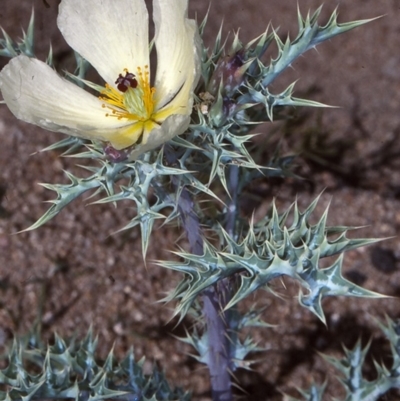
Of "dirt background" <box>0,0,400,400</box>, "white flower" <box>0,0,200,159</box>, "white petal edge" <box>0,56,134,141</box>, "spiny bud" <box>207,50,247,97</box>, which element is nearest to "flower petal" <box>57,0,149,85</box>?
"white flower" <box>0,0,200,159</box>

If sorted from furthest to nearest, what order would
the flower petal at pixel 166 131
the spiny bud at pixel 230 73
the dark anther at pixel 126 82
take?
1. the dark anther at pixel 126 82
2. the spiny bud at pixel 230 73
3. the flower petal at pixel 166 131

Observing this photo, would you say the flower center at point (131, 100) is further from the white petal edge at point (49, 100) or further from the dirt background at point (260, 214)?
the dirt background at point (260, 214)

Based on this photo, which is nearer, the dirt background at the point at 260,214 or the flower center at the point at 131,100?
the flower center at the point at 131,100

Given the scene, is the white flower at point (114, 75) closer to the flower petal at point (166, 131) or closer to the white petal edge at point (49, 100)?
the white petal edge at point (49, 100)

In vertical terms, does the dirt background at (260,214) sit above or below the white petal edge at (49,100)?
below

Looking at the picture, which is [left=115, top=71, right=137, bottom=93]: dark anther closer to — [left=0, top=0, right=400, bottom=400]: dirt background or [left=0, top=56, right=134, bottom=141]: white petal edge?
[left=0, top=56, right=134, bottom=141]: white petal edge

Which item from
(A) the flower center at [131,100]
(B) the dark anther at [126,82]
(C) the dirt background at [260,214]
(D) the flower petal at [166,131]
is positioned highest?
(D) the flower petal at [166,131]

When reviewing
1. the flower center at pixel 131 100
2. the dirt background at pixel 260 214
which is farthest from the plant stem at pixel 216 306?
the dirt background at pixel 260 214

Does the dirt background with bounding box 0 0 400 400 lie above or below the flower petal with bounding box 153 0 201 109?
below

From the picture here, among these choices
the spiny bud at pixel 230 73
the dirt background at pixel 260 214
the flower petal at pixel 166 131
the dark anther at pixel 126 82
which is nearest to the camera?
the flower petal at pixel 166 131
